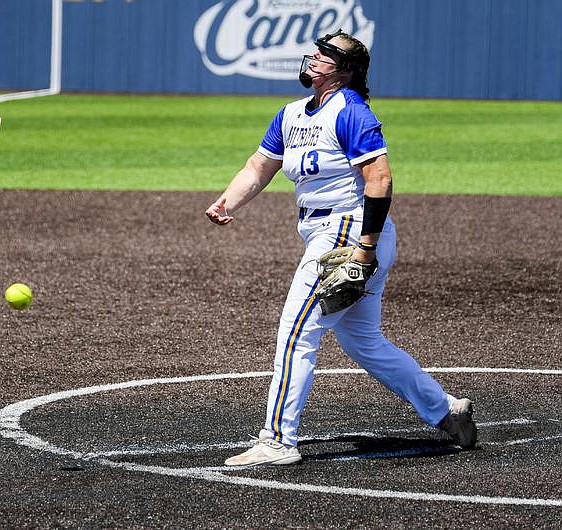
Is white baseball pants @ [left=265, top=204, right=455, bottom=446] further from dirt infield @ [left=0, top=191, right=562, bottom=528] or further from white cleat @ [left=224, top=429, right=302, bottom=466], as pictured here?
dirt infield @ [left=0, top=191, right=562, bottom=528]

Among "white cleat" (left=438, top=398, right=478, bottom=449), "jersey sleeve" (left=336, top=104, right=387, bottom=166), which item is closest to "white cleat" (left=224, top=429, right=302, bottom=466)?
"white cleat" (left=438, top=398, right=478, bottom=449)

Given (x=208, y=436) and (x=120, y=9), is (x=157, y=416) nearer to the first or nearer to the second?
(x=208, y=436)

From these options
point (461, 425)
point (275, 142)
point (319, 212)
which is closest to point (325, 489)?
point (461, 425)

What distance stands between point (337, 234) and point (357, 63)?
791 millimetres

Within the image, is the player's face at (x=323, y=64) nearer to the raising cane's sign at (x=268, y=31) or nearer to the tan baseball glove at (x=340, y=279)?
the tan baseball glove at (x=340, y=279)

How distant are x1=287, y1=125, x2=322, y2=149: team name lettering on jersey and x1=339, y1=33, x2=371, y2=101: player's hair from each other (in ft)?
0.99

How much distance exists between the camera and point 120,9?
30.3m

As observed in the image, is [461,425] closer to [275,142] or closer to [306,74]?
[275,142]

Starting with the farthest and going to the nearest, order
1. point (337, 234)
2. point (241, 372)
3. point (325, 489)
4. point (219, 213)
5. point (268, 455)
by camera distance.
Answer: point (241, 372), point (219, 213), point (337, 234), point (268, 455), point (325, 489)

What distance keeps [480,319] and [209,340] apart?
6.83ft

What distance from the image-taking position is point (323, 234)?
234 inches

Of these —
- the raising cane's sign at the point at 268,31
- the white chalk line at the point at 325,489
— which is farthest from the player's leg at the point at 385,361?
the raising cane's sign at the point at 268,31

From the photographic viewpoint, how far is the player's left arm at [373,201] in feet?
18.6

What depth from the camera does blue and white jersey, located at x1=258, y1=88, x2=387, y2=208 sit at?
18.8 ft
